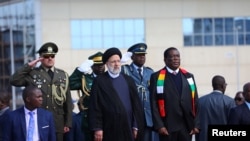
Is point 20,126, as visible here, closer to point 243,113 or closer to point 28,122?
point 28,122

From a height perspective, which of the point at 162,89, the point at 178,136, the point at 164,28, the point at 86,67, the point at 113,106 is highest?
the point at 164,28

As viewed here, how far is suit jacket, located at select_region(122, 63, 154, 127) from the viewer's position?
11.2 metres

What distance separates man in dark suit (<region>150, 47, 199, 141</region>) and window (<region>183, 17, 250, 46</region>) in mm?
41222

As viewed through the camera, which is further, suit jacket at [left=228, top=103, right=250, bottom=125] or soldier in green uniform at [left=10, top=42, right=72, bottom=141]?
soldier in green uniform at [left=10, top=42, right=72, bottom=141]

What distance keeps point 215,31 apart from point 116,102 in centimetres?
4261

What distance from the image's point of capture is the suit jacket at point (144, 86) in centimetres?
1116

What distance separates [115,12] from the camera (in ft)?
168

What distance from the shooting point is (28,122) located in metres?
9.24

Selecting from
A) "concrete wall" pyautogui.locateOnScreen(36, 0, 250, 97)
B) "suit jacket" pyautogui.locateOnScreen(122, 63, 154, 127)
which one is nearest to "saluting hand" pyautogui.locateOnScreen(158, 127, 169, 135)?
"suit jacket" pyautogui.locateOnScreen(122, 63, 154, 127)

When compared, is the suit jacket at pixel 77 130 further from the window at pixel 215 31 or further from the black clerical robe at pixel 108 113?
the window at pixel 215 31

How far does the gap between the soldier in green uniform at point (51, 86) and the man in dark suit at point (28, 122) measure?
4.19ft

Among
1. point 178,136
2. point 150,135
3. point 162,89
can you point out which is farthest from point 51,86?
point 178,136

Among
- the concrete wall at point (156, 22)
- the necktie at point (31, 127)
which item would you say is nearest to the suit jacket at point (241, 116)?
the necktie at point (31, 127)

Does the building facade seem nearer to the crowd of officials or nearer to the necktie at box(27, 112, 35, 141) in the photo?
the crowd of officials
